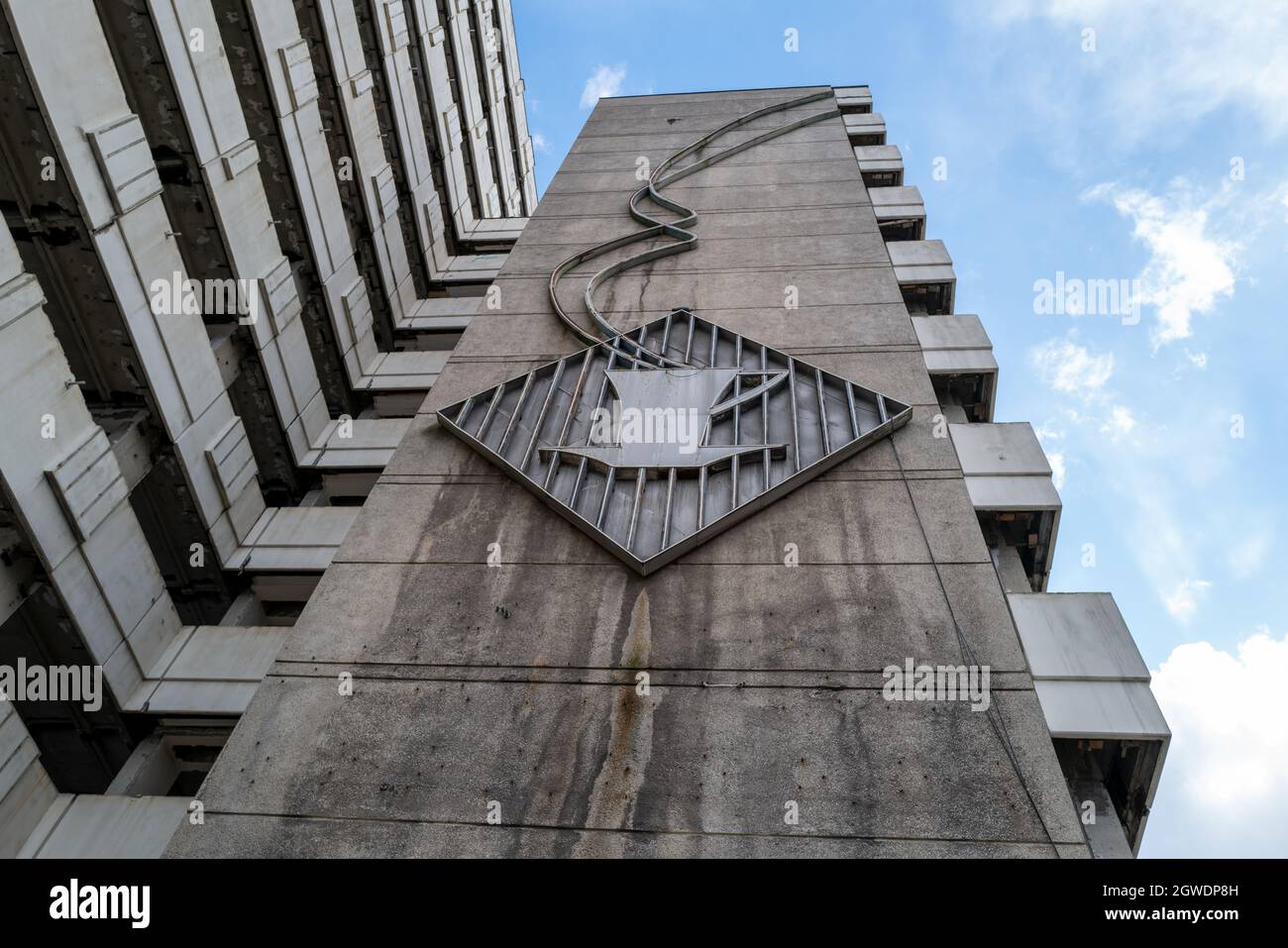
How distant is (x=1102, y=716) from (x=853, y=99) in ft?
75.3

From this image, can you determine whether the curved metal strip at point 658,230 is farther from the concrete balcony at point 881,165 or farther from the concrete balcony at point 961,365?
the concrete balcony at point 961,365

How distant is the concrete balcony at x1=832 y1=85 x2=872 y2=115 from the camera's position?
2630 centimetres

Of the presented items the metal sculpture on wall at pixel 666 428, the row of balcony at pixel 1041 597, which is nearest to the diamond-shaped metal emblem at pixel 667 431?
the metal sculpture on wall at pixel 666 428

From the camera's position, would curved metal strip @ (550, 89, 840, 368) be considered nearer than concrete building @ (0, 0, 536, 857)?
No

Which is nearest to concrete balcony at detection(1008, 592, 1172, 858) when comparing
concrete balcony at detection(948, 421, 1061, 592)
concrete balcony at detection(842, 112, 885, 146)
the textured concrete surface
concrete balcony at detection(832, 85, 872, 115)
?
the textured concrete surface

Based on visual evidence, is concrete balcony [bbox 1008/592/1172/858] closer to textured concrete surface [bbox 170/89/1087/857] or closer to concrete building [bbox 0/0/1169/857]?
concrete building [bbox 0/0/1169/857]

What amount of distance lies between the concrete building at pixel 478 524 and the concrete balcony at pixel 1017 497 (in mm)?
61

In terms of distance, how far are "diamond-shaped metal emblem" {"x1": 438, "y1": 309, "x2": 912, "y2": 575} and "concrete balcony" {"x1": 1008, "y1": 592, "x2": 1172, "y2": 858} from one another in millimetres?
3388

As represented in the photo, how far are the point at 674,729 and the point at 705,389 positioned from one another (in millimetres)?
5678

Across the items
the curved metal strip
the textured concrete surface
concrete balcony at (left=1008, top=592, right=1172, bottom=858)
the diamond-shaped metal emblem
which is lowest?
concrete balcony at (left=1008, top=592, right=1172, bottom=858)

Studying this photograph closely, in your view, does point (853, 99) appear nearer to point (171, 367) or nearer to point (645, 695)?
point (171, 367)

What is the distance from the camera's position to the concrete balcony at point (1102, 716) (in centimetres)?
889
